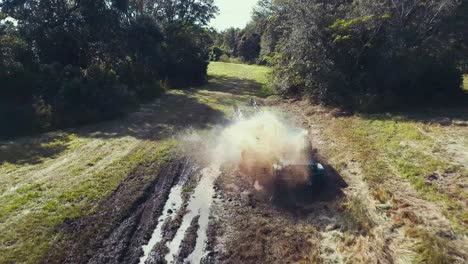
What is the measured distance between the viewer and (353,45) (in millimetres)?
18844

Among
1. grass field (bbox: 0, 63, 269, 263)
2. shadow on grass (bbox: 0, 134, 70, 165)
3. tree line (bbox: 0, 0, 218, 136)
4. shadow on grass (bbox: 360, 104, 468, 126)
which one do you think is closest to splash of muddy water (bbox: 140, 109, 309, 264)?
grass field (bbox: 0, 63, 269, 263)

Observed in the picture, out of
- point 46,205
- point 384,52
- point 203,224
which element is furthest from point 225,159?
point 384,52

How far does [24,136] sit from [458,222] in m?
17.0

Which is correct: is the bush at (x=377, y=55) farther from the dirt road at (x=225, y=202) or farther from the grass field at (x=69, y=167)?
the grass field at (x=69, y=167)

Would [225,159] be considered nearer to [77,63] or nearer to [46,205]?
[46,205]

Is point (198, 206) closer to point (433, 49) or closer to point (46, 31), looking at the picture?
point (433, 49)

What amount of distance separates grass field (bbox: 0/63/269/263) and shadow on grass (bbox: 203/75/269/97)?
25.4 ft

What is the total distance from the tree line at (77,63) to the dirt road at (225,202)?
2910 millimetres

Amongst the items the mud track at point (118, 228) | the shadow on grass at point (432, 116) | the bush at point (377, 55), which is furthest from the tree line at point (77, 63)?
the shadow on grass at point (432, 116)

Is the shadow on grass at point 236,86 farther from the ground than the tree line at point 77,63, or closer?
closer

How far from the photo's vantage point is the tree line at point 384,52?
16.8 metres

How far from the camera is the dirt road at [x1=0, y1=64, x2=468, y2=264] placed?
292 inches

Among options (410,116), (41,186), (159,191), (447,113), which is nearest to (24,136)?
(41,186)

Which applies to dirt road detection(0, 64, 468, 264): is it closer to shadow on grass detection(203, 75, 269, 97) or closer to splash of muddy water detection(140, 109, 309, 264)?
splash of muddy water detection(140, 109, 309, 264)
